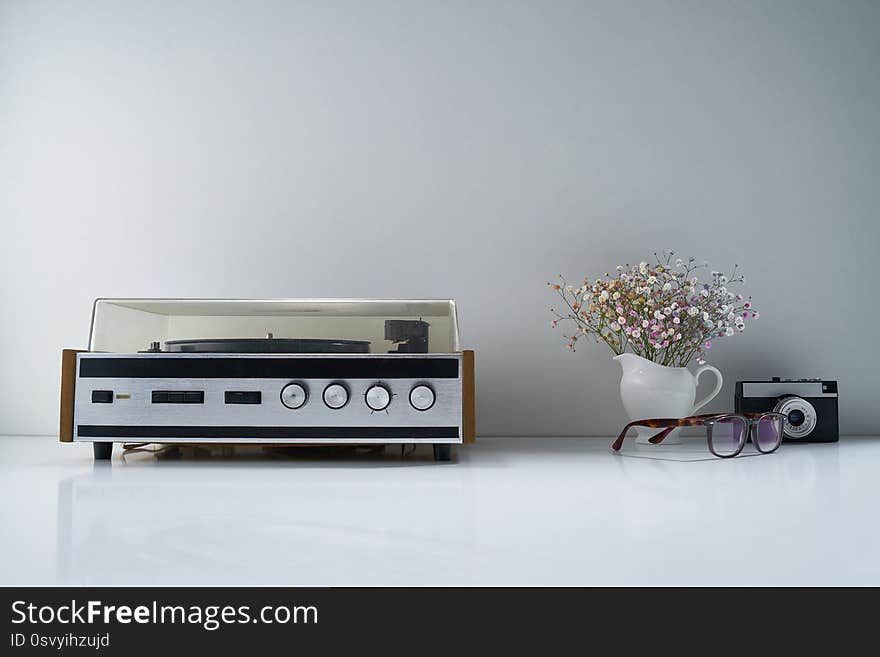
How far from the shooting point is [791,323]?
149cm

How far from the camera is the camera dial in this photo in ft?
4.27

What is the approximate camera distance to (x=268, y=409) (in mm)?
1053

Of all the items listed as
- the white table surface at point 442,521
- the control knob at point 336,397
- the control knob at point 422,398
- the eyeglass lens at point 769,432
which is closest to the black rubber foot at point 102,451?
the white table surface at point 442,521

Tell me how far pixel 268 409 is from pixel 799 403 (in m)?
0.95

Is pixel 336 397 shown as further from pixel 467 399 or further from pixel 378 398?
pixel 467 399

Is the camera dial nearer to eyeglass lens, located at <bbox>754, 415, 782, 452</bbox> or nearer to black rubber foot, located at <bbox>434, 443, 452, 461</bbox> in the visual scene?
eyeglass lens, located at <bbox>754, 415, 782, 452</bbox>

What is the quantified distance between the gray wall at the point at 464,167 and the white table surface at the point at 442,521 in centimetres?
46

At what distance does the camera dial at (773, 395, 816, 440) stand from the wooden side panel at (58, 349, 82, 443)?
1.19m

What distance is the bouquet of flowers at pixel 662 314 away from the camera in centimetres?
131

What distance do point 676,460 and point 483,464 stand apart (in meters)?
0.30

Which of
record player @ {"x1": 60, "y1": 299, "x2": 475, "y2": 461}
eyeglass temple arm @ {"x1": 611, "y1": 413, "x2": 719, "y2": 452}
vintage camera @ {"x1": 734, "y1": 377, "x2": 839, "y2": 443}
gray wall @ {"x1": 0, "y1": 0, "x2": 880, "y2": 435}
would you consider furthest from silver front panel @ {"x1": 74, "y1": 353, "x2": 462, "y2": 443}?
vintage camera @ {"x1": 734, "y1": 377, "x2": 839, "y2": 443}
